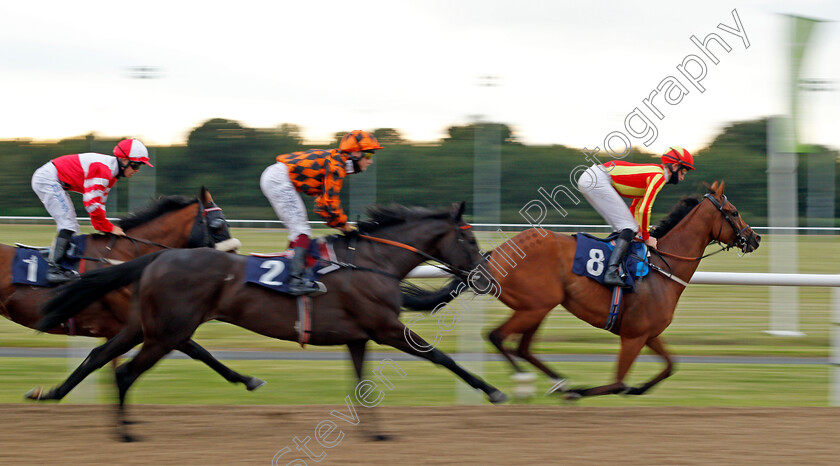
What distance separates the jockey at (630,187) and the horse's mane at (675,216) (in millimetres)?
231

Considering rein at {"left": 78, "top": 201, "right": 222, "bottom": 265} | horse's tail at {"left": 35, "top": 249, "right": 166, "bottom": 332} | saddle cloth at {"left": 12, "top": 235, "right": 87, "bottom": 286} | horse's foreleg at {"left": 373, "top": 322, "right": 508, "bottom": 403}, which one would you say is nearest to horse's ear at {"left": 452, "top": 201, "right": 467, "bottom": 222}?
horse's foreleg at {"left": 373, "top": 322, "right": 508, "bottom": 403}

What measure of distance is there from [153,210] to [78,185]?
0.51m

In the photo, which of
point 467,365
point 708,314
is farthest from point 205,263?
point 708,314

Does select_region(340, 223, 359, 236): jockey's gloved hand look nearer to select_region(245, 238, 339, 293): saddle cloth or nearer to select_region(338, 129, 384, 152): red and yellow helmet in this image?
select_region(245, 238, 339, 293): saddle cloth

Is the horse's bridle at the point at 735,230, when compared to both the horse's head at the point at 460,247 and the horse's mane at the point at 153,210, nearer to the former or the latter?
the horse's head at the point at 460,247

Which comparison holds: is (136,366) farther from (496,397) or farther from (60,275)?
(496,397)

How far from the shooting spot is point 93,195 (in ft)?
16.7

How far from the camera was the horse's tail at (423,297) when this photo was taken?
4844 millimetres

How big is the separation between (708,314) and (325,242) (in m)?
7.05

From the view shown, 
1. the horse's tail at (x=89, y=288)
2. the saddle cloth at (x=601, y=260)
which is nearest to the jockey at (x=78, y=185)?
the horse's tail at (x=89, y=288)

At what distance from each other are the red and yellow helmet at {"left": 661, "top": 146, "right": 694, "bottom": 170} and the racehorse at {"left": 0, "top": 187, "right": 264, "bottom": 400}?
314 cm

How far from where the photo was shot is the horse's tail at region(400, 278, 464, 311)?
4.84 meters

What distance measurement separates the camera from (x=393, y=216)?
468 cm

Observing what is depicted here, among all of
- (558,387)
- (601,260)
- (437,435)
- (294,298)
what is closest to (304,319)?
(294,298)
